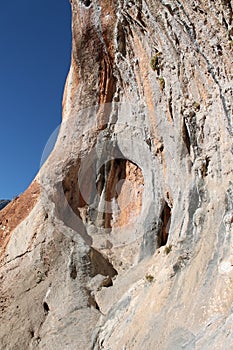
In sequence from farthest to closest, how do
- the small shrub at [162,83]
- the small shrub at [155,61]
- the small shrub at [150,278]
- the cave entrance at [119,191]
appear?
1. the cave entrance at [119,191]
2. the small shrub at [155,61]
3. the small shrub at [162,83]
4. the small shrub at [150,278]

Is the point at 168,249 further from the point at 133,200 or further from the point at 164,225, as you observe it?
the point at 133,200

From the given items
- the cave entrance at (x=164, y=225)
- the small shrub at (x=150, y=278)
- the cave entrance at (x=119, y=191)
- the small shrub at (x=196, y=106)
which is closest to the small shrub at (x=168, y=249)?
the small shrub at (x=150, y=278)

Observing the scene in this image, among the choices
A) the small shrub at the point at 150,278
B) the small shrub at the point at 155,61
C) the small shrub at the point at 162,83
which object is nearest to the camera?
the small shrub at the point at 150,278

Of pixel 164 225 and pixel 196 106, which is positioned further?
pixel 164 225

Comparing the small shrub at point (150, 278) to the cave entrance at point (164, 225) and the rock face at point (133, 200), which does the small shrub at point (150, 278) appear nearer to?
the rock face at point (133, 200)

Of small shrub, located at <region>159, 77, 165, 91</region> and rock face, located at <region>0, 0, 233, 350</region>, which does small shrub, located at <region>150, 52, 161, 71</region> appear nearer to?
rock face, located at <region>0, 0, 233, 350</region>

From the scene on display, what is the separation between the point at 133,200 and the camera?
1428cm

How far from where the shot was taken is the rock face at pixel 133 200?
703 cm

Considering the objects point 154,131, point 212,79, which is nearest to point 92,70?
point 154,131

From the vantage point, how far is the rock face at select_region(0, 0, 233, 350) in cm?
703

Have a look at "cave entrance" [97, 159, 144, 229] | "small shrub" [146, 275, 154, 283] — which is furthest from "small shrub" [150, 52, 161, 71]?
"small shrub" [146, 275, 154, 283]

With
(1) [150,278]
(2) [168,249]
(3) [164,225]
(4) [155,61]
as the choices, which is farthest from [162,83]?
(1) [150,278]

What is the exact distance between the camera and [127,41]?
1308 centimetres

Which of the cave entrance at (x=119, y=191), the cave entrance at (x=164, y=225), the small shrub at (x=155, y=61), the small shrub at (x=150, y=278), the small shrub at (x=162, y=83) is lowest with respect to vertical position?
the small shrub at (x=150, y=278)
